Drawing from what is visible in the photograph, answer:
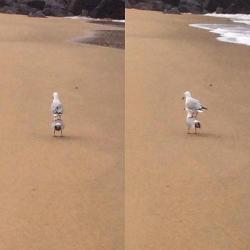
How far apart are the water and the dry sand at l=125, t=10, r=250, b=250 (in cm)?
3

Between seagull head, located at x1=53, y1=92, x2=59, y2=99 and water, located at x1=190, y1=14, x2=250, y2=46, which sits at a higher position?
water, located at x1=190, y1=14, x2=250, y2=46

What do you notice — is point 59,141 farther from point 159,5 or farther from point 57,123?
point 159,5

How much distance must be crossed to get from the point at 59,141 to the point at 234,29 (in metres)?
0.74

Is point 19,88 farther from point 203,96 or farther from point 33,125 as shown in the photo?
point 203,96

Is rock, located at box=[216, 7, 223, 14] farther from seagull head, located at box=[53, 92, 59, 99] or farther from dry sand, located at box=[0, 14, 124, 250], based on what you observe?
seagull head, located at box=[53, 92, 59, 99]

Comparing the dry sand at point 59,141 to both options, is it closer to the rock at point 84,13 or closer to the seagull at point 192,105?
the rock at point 84,13

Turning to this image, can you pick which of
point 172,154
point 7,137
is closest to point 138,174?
point 172,154

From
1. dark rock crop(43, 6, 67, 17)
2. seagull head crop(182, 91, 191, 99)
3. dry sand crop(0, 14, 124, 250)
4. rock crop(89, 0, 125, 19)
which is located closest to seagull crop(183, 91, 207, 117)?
seagull head crop(182, 91, 191, 99)

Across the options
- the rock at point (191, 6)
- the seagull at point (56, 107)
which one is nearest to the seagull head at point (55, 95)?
the seagull at point (56, 107)

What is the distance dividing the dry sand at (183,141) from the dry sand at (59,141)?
0.07 meters

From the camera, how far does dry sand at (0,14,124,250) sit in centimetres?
184

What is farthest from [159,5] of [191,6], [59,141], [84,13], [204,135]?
[59,141]

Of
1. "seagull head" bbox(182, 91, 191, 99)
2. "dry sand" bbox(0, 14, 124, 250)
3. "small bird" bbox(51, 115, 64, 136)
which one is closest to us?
"dry sand" bbox(0, 14, 124, 250)

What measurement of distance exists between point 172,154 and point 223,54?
414 mm
